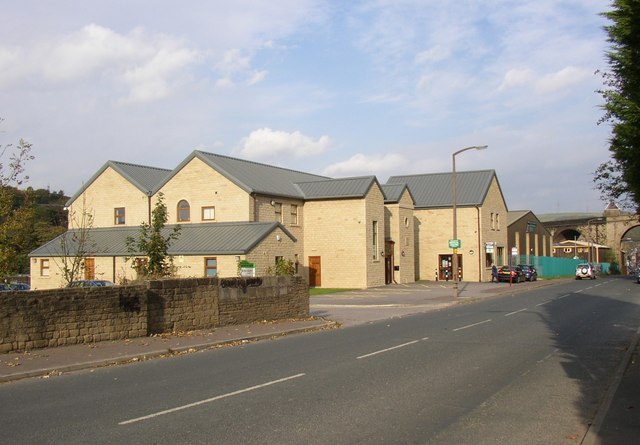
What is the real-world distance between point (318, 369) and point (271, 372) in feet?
2.88

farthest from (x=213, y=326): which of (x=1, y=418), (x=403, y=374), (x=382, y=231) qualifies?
(x=382, y=231)

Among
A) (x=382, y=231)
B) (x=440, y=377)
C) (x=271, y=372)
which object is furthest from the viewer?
(x=382, y=231)

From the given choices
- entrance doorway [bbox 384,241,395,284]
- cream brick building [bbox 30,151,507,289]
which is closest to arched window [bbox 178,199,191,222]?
cream brick building [bbox 30,151,507,289]

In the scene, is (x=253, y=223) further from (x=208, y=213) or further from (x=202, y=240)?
(x=208, y=213)

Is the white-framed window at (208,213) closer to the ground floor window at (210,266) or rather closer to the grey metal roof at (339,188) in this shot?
the ground floor window at (210,266)

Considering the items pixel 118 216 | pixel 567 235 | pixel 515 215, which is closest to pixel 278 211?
pixel 118 216

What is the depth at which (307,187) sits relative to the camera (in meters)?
49.6

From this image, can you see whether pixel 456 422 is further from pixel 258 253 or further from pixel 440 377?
pixel 258 253

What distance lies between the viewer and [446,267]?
5841 cm

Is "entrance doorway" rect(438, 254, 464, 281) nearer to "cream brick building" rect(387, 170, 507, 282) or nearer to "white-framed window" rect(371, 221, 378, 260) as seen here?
"cream brick building" rect(387, 170, 507, 282)

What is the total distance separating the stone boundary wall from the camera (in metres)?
13.6

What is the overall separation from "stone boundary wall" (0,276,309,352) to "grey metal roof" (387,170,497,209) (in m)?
39.6

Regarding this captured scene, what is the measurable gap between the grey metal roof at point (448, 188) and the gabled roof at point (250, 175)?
15.4 m

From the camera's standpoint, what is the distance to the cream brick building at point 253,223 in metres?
38.8
